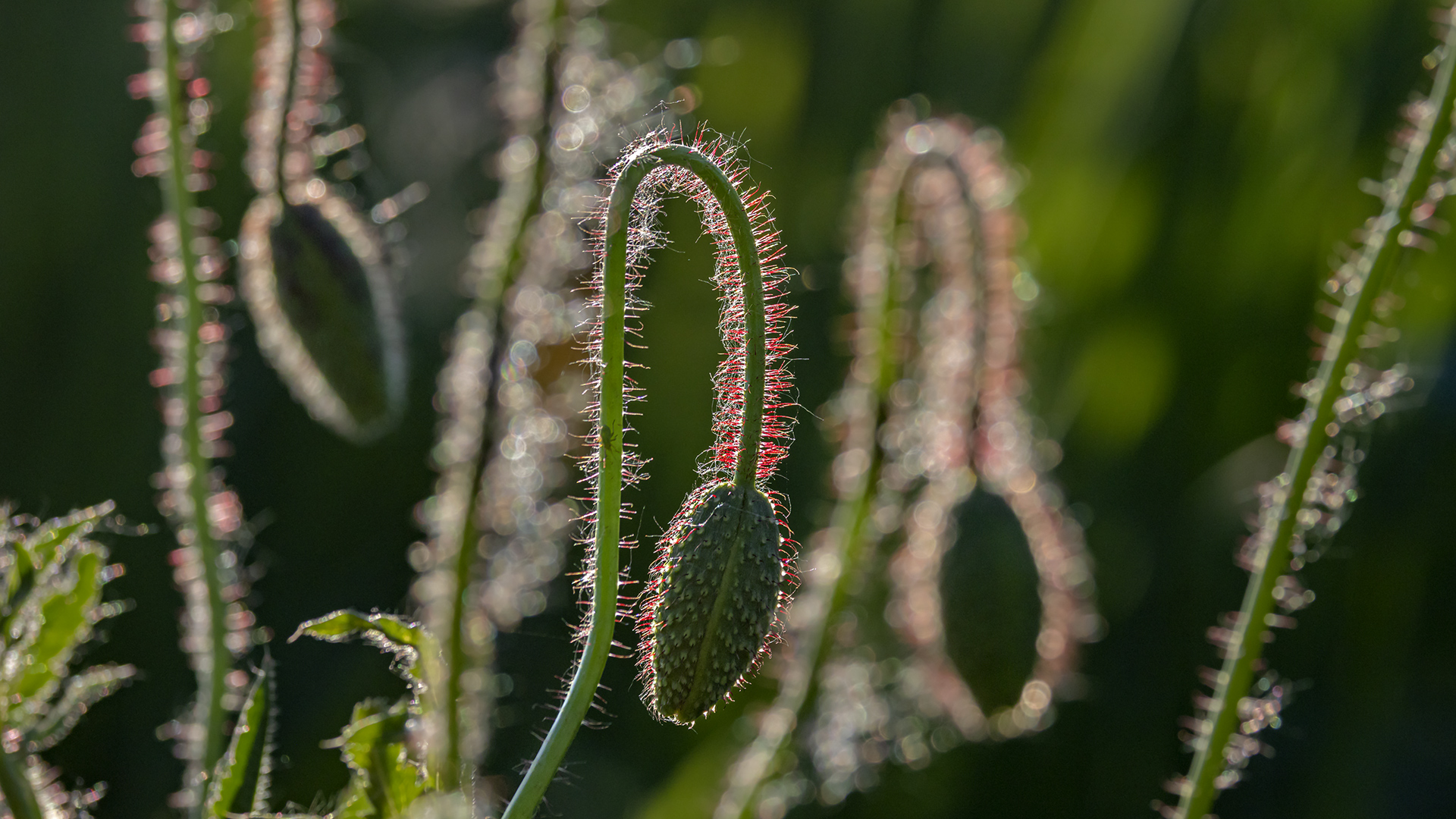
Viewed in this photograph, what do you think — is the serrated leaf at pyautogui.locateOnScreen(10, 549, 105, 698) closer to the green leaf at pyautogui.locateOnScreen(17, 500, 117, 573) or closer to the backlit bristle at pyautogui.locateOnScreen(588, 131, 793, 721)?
the green leaf at pyautogui.locateOnScreen(17, 500, 117, 573)

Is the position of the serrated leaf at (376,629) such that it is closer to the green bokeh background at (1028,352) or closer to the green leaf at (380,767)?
the green leaf at (380,767)

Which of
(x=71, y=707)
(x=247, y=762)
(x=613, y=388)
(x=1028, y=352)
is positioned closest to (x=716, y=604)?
(x=613, y=388)

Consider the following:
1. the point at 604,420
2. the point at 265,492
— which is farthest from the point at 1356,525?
the point at 265,492

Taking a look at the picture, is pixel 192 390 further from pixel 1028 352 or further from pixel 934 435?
pixel 1028 352

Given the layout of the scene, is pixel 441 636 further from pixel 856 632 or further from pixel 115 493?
pixel 115 493

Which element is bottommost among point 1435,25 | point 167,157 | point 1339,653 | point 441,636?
point 1339,653
